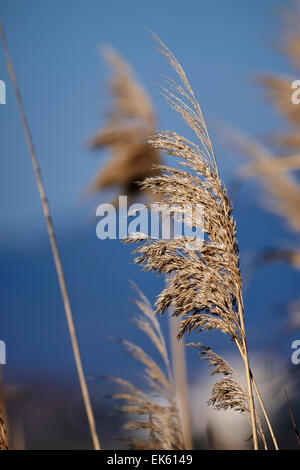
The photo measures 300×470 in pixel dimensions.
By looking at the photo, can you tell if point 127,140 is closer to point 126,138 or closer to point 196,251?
point 126,138

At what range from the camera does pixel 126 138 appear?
3441 mm

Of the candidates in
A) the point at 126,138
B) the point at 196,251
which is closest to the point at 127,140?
the point at 126,138

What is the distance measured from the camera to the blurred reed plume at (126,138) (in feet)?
10.7

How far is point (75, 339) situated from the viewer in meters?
1.07
